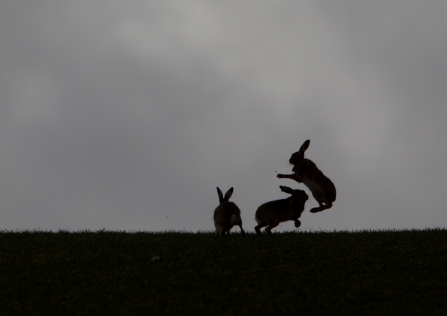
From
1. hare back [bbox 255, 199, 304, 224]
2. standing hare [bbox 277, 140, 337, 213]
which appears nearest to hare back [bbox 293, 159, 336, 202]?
standing hare [bbox 277, 140, 337, 213]

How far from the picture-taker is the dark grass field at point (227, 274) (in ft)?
33.7

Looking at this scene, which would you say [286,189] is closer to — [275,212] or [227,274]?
[275,212]

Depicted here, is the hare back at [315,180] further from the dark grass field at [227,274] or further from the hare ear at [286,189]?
the dark grass field at [227,274]

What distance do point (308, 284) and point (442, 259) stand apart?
316 centimetres

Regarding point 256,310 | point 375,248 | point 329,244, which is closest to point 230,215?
point 329,244

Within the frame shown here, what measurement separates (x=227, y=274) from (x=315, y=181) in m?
6.16

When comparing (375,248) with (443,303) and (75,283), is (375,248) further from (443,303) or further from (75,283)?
(75,283)

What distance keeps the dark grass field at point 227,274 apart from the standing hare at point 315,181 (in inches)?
69.7

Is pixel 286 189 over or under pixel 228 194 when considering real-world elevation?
over

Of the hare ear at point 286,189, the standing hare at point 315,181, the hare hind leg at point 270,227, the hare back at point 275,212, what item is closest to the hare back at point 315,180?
the standing hare at point 315,181

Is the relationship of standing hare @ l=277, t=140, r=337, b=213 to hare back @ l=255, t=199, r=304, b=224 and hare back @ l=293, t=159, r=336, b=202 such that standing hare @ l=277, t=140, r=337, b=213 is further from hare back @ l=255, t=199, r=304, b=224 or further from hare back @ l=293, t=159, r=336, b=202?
hare back @ l=255, t=199, r=304, b=224

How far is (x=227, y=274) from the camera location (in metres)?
11.9

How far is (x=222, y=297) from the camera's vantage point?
1062cm

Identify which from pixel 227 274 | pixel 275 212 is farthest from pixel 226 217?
pixel 227 274
